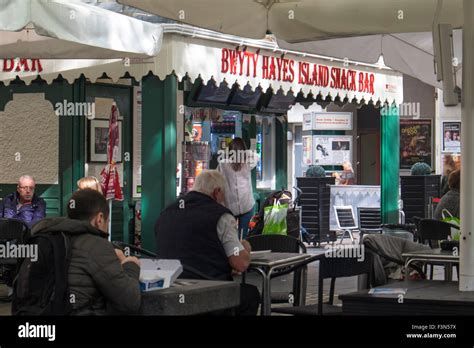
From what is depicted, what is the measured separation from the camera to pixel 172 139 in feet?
41.0

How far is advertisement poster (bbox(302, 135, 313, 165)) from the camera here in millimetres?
29945

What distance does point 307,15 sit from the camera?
26.8ft

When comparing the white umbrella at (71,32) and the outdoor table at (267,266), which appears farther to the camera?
the white umbrella at (71,32)

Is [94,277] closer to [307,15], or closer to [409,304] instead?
[409,304]

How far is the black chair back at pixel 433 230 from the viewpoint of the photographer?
35.7 feet

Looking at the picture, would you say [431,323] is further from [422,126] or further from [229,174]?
[422,126]

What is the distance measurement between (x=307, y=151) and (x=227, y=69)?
1741 centimetres

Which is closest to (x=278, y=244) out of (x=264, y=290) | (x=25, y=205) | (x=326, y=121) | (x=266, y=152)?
(x=264, y=290)

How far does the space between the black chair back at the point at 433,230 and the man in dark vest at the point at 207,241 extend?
11.6ft

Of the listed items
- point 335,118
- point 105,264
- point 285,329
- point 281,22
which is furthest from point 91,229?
point 335,118

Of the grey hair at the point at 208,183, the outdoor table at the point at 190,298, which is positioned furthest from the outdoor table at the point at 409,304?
the grey hair at the point at 208,183
